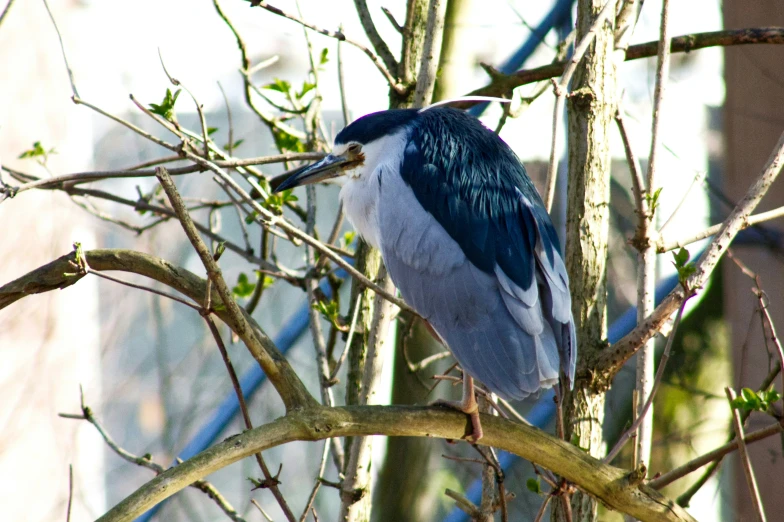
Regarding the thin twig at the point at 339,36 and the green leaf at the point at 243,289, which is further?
the green leaf at the point at 243,289

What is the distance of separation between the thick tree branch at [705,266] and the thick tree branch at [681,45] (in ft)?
1.17

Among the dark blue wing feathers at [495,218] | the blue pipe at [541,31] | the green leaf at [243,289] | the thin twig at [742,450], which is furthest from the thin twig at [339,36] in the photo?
the thin twig at [742,450]

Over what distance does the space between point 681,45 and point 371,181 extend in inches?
29.6

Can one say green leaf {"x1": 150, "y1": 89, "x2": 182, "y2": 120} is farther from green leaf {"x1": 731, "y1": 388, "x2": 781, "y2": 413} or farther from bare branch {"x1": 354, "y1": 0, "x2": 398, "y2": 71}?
green leaf {"x1": 731, "y1": 388, "x2": 781, "y2": 413}

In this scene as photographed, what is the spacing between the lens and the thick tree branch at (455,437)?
2.92 ft

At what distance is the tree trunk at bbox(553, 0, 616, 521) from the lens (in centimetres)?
136

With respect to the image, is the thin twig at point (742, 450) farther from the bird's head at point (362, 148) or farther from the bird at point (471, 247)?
the bird's head at point (362, 148)

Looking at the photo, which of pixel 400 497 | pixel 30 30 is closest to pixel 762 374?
pixel 400 497

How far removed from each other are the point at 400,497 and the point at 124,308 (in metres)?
1.49

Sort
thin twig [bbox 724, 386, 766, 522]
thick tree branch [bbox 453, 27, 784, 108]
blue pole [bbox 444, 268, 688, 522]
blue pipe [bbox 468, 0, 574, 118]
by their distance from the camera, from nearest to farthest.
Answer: thin twig [bbox 724, 386, 766, 522] < thick tree branch [bbox 453, 27, 784, 108] < blue pole [bbox 444, 268, 688, 522] < blue pipe [bbox 468, 0, 574, 118]

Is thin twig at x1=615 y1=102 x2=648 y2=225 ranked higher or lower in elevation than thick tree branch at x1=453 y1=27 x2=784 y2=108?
lower

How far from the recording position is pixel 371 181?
140 centimetres

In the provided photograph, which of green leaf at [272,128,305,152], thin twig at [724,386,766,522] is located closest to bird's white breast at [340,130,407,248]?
green leaf at [272,128,305,152]

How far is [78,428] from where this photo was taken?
3018mm
